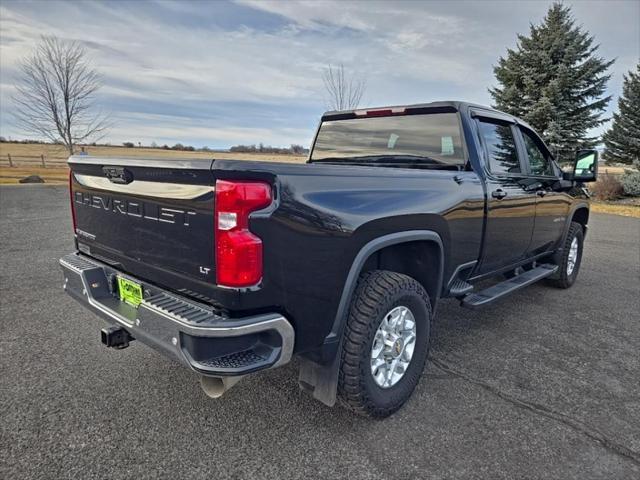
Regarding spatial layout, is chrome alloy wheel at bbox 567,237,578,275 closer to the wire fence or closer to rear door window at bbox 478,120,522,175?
rear door window at bbox 478,120,522,175

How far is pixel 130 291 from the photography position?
2488mm

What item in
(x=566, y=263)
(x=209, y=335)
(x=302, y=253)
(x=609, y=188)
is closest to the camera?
(x=209, y=335)

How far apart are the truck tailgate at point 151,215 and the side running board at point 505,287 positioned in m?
2.28

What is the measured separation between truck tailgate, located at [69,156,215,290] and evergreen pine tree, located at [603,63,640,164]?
78.3 ft

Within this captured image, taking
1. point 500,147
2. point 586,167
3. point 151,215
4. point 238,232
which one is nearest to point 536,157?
point 586,167

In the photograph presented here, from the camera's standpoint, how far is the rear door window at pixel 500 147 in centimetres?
366

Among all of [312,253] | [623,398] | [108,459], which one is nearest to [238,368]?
[312,253]

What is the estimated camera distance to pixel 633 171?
64.5 feet

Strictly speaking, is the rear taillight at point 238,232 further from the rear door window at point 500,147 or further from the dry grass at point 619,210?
the dry grass at point 619,210

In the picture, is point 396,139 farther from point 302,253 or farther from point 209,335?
point 209,335

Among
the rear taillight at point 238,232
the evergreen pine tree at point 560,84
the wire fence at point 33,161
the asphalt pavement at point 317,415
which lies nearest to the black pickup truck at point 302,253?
the rear taillight at point 238,232

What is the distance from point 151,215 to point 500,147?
121 inches

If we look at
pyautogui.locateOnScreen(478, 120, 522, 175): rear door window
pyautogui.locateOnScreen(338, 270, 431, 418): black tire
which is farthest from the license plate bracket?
pyautogui.locateOnScreen(478, 120, 522, 175): rear door window

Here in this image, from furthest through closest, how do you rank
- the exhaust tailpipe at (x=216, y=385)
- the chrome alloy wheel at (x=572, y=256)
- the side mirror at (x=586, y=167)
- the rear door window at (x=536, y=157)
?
the chrome alloy wheel at (x=572, y=256)
the side mirror at (x=586, y=167)
the rear door window at (x=536, y=157)
the exhaust tailpipe at (x=216, y=385)
